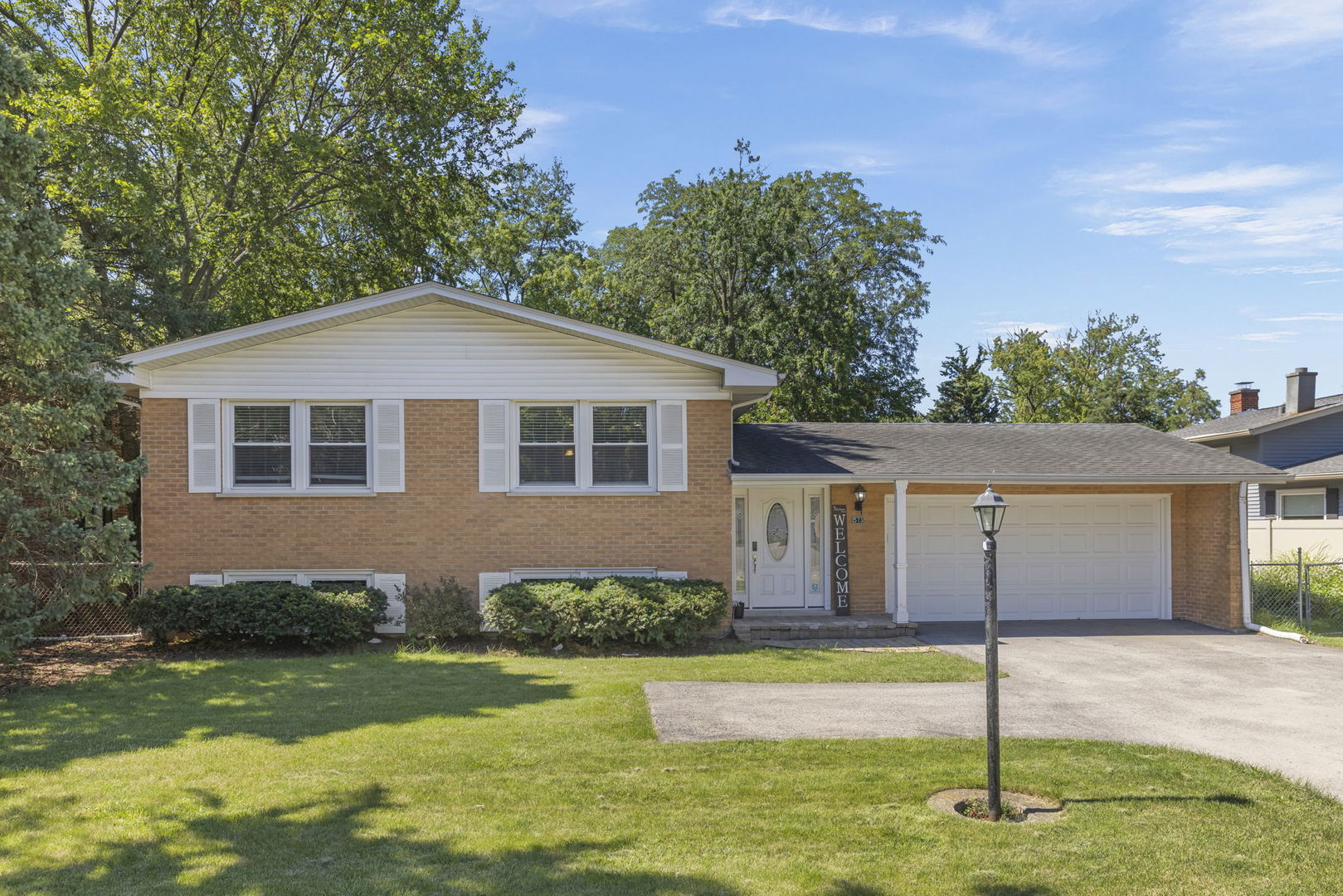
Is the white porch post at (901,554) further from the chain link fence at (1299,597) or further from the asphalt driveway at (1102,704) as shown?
the chain link fence at (1299,597)

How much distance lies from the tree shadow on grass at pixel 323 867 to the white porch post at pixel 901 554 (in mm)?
9383

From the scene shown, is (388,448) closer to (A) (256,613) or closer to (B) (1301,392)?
(A) (256,613)

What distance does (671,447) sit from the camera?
14.0 meters

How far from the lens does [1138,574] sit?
16.2 m

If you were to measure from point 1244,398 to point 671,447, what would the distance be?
88.5 feet

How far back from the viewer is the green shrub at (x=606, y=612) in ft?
41.1

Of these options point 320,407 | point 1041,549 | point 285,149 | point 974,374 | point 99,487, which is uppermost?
point 285,149

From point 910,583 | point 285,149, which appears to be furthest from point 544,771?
point 285,149

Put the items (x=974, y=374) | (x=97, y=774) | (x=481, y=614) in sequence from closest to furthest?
1. (x=97, y=774)
2. (x=481, y=614)
3. (x=974, y=374)

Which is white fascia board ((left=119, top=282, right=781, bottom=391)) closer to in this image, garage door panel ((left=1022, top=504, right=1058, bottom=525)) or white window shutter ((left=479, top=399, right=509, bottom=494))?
white window shutter ((left=479, top=399, right=509, bottom=494))

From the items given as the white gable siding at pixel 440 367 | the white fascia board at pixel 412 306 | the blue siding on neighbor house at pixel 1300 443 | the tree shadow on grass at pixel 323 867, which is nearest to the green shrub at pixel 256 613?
the white gable siding at pixel 440 367

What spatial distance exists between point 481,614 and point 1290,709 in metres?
9.94

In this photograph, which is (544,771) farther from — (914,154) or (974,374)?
(974,374)

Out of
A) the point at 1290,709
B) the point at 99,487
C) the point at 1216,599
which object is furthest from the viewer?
the point at 1216,599
